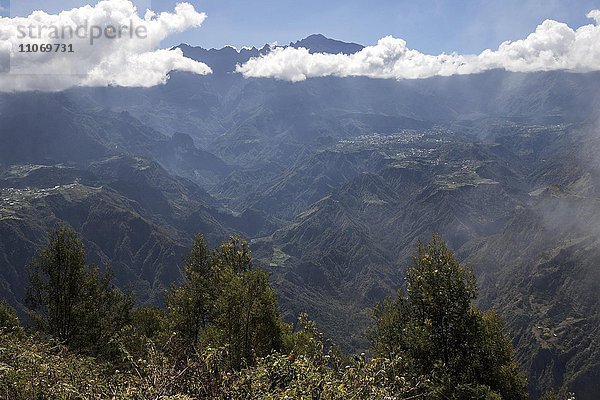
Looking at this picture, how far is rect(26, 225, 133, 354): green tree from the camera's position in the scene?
4616cm

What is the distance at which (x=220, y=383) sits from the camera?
14.5 metres

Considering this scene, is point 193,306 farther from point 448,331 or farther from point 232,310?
point 448,331

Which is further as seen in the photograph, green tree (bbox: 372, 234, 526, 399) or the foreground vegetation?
green tree (bbox: 372, 234, 526, 399)

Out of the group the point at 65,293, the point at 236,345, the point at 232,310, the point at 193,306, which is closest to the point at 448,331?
the point at 236,345

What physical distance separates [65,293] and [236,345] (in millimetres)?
26119

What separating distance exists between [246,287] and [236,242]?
19.6m

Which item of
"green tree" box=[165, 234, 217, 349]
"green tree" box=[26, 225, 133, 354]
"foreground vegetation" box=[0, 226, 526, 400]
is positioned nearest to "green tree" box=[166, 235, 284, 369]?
"green tree" box=[165, 234, 217, 349]

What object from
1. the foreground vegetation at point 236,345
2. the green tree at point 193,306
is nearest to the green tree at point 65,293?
the foreground vegetation at point 236,345

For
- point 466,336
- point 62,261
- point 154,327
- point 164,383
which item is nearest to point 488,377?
point 466,336

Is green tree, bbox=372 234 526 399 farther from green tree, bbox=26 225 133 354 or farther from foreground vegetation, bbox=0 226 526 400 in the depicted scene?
green tree, bbox=26 225 133 354

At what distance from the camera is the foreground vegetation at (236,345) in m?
14.3

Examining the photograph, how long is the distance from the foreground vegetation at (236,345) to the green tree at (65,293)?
0.44 ft

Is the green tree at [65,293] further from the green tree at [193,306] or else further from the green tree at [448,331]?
the green tree at [448,331]

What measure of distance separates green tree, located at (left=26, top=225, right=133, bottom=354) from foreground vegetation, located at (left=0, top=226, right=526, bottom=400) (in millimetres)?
134
